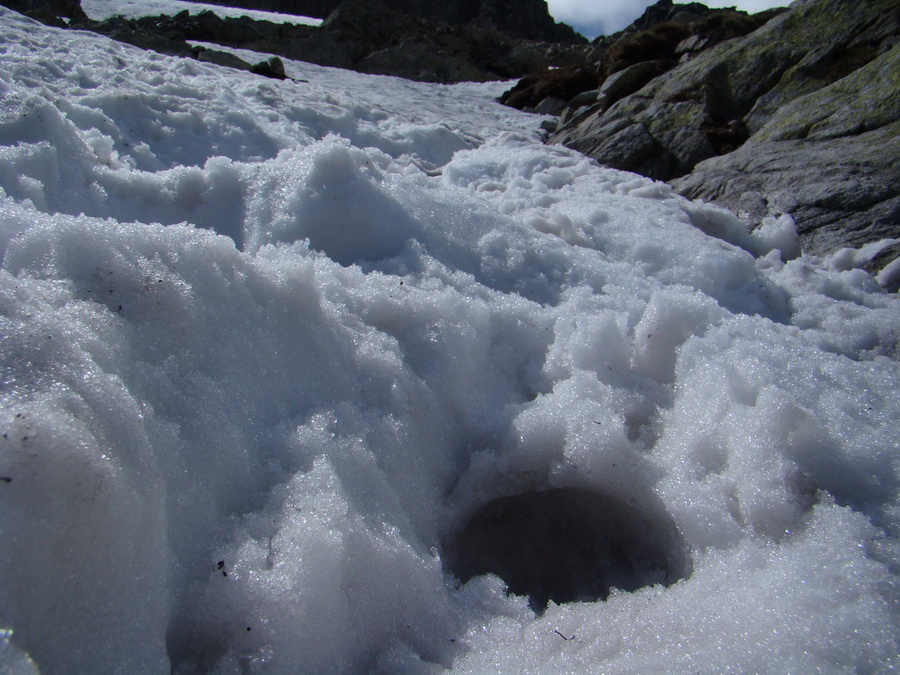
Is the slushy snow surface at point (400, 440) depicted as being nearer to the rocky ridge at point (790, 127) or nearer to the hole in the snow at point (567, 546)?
the hole in the snow at point (567, 546)

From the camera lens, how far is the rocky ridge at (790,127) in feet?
14.9

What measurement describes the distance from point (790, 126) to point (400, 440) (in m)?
6.11

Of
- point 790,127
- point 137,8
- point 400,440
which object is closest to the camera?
point 400,440

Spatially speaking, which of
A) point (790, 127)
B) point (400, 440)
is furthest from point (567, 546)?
point (790, 127)

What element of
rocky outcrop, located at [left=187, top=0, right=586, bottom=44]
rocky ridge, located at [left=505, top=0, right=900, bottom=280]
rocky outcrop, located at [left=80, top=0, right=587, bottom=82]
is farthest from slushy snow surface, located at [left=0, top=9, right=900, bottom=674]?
rocky outcrop, located at [left=187, top=0, right=586, bottom=44]

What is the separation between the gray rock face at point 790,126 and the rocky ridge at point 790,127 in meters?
0.01

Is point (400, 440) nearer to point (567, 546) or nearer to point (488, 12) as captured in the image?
point (567, 546)

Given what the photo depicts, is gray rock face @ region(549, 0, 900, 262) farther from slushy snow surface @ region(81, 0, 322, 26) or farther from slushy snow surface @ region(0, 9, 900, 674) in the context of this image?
slushy snow surface @ region(81, 0, 322, 26)

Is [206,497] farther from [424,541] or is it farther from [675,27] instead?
[675,27]

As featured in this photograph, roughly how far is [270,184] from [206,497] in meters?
2.55

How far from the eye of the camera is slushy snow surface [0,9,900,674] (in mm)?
1378

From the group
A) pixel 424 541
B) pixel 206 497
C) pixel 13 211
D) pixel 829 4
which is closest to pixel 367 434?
pixel 424 541

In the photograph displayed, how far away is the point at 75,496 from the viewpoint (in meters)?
1.28

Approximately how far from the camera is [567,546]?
2139mm
